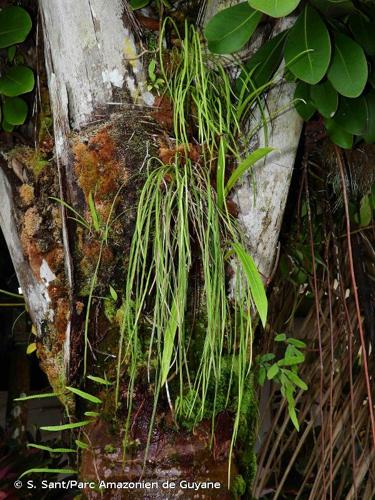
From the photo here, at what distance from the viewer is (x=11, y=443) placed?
2.30 m

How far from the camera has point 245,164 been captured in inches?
40.4

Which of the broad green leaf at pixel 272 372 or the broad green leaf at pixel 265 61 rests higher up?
the broad green leaf at pixel 265 61

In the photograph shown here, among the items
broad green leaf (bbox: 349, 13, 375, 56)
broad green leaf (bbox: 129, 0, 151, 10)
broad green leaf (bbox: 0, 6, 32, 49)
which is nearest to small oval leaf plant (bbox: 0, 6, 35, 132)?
broad green leaf (bbox: 0, 6, 32, 49)

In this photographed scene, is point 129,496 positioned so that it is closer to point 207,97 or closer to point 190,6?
point 207,97

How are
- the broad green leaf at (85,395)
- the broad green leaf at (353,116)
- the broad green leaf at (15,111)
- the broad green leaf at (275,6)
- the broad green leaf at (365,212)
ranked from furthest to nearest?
the broad green leaf at (365,212), the broad green leaf at (15,111), the broad green leaf at (353,116), the broad green leaf at (85,395), the broad green leaf at (275,6)

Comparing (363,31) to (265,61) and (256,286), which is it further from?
(256,286)

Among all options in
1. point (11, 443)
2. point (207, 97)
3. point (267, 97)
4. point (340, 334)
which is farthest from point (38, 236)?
point (11, 443)

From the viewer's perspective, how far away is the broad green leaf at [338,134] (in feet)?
3.82

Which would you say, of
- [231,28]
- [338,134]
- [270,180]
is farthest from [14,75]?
[338,134]

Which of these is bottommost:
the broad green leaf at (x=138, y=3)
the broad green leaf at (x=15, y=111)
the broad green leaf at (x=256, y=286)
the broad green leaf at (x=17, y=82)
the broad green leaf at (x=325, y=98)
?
the broad green leaf at (x=256, y=286)

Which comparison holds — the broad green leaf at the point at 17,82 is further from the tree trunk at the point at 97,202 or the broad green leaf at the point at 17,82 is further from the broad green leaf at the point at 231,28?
the broad green leaf at the point at 231,28

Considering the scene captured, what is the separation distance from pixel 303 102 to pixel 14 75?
60 centimetres

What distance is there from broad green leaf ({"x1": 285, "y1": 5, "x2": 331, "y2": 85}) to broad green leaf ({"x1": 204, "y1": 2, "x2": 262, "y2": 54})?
8 centimetres

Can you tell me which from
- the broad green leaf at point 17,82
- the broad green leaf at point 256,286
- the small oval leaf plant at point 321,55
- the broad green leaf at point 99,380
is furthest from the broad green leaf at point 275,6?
the broad green leaf at point 99,380
